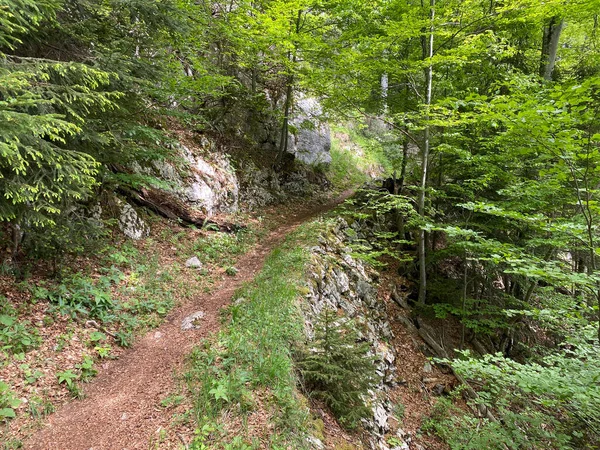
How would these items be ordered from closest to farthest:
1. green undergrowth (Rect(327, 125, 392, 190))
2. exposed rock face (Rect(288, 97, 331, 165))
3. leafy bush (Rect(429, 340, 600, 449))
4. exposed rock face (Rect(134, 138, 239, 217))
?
leafy bush (Rect(429, 340, 600, 449)), exposed rock face (Rect(134, 138, 239, 217)), exposed rock face (Rect(288, 97, 331, 165)), green undergrowth (Rect(327, 125, 392, 190))

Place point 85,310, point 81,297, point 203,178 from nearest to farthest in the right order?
point 85,310
point 81,297
point 203,178

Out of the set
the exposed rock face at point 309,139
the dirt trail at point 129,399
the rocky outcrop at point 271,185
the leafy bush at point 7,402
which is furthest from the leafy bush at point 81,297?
the exposed rock face at point 309,139

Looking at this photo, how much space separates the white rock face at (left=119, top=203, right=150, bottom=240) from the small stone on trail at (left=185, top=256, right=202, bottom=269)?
1.36 metres

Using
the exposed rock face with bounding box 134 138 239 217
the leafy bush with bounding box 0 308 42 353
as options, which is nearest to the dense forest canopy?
the exposed rock face with bounding box 134 138 239 217

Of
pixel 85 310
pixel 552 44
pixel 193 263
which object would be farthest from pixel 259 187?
pixel 552 44

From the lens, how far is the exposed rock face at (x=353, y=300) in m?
6.54

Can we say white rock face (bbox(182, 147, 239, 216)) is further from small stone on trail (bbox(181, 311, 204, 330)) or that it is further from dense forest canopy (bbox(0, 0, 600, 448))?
small stone on trail (bbox(181, 311, 204, 330))

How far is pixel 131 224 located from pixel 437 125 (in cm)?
843

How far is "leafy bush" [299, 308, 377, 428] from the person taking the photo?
4953 mm

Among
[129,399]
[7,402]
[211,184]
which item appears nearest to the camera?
[7,402]

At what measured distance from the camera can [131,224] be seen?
8609 mm

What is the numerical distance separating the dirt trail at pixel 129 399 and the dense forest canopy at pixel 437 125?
8.37ft

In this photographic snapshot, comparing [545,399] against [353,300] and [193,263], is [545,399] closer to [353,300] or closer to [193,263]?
[353,300]

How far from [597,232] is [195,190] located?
11060 millimetres
